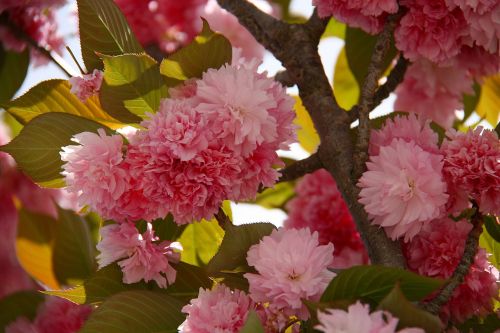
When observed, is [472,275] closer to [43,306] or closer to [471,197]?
[471,197]

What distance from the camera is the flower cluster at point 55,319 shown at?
952mm

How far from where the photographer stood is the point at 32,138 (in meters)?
0.76

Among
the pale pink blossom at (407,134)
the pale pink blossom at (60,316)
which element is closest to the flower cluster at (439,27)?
the pale pink blossom at (407,134)

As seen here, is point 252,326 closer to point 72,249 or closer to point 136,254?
point 136,254

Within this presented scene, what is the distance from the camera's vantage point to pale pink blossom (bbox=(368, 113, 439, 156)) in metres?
0.73

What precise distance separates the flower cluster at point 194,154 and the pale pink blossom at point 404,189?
9 cm

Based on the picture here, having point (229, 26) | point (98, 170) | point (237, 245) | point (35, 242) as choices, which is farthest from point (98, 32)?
point (229, 26)

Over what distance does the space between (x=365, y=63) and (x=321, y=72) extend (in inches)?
10.5

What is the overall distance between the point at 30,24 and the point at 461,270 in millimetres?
831

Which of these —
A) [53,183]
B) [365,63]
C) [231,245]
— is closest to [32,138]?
[53,183]

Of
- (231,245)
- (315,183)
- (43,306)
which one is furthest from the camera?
(315,183)

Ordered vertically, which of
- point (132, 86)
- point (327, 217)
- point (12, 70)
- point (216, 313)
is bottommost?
point (327, 217)

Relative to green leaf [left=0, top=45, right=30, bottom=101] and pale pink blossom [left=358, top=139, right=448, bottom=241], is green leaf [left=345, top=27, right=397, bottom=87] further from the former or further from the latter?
green leaf [left=0, top=45, right=30, bottom=101]

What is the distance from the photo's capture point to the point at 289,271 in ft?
2.03
